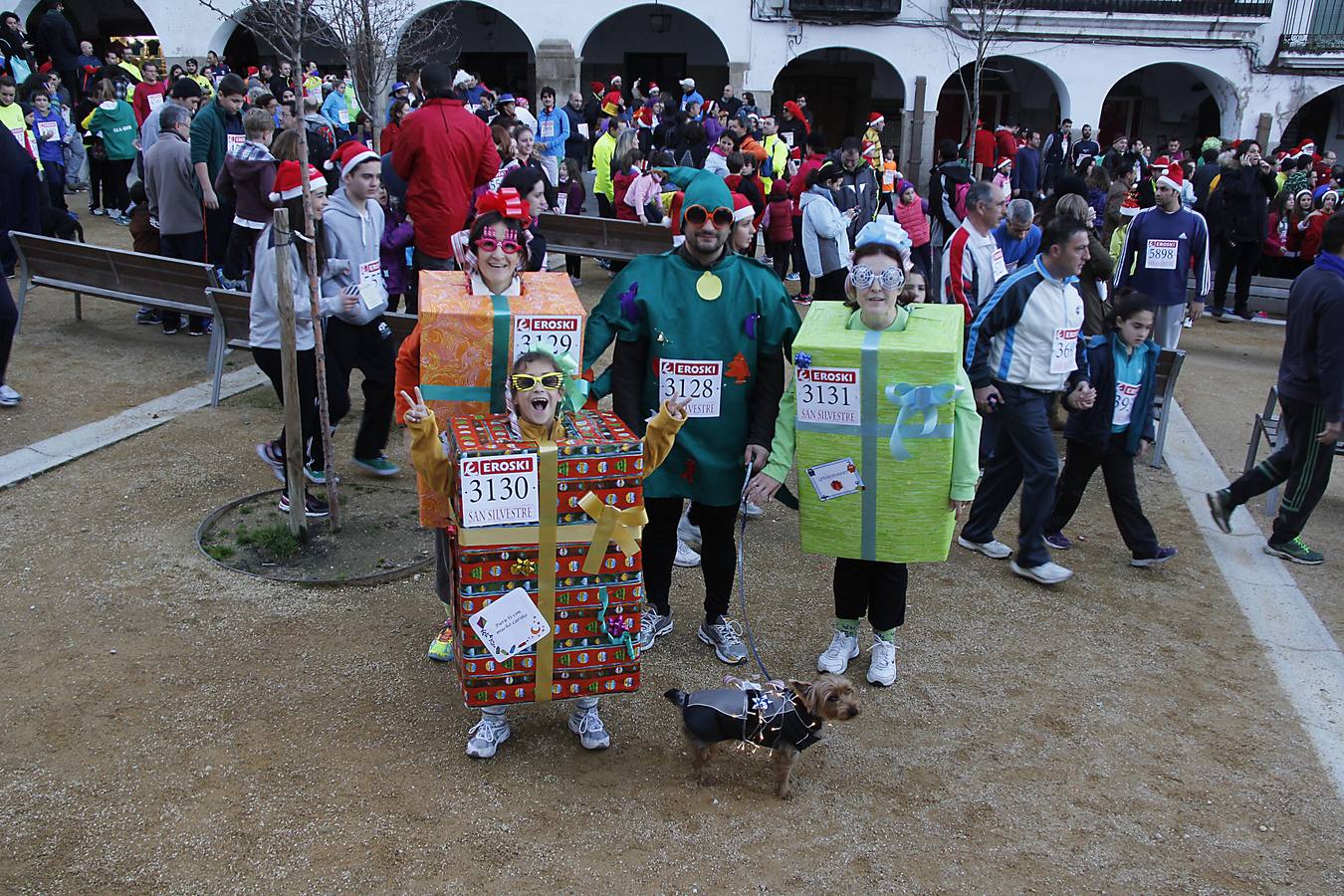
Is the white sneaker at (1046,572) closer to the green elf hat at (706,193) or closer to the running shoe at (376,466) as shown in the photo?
the green elf hat at (706,193)

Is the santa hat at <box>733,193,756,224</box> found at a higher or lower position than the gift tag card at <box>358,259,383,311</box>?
higher

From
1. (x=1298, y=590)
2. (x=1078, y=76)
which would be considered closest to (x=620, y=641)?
(x=1298, y=590)

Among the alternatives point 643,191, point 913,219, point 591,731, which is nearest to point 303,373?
point 591,731

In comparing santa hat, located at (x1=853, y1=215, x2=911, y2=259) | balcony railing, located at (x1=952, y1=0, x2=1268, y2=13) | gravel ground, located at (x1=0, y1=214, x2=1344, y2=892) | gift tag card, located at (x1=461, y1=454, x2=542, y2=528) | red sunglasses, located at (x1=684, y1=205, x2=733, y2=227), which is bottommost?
gravel ground, located at (x1=0, y1=214, x2=1344, y2=892)

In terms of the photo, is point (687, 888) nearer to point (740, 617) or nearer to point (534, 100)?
point (740, 617)

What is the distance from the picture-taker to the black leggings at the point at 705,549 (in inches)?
182

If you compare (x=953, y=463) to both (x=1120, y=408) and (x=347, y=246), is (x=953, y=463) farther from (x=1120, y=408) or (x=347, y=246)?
(x=347, y=246)

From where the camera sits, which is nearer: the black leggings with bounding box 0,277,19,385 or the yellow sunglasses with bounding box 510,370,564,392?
the yellow sunglasses with bounding box 510,370,564,392

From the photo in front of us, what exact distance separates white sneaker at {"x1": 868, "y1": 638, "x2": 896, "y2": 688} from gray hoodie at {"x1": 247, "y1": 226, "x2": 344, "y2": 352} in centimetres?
319

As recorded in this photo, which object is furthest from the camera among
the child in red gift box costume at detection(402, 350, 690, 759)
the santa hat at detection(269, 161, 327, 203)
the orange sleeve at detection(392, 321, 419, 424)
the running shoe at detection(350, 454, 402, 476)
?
the running shoe at detection(350, 454, 402, 476)

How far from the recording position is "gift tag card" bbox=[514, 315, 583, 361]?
435 cm

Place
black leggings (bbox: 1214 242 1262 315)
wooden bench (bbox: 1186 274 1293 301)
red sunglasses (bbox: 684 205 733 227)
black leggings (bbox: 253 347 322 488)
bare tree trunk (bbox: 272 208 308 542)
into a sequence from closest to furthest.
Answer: red sunglasses (bbox: 684 205 733 227)
bare tree trunk (bbox: 272 208 308 542)
black leggings (bbox: 253 347 322 488)
black leggings (bbox: 1214 242 1262 315)
wooden bench (bbox: 1186 274 1293 301)

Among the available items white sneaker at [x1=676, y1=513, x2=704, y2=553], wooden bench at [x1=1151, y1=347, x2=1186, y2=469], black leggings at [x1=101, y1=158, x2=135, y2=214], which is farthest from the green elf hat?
black leggings at [x1=101, y1=158, x2=135, y2=214]

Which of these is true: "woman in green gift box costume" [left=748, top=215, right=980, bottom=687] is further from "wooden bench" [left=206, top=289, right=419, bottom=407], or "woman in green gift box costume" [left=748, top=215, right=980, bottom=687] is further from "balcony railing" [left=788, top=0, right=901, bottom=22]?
"balcony railing" [left=788, top=0, right=901, bottom=22]
